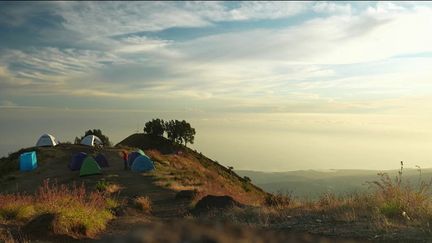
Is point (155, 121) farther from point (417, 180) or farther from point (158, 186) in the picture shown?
point (417, 180)

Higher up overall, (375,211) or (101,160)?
(101,160)

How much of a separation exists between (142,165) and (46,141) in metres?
22.7

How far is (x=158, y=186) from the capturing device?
28000 millimetres

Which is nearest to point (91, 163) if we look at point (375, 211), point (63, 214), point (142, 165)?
point (142, 165)

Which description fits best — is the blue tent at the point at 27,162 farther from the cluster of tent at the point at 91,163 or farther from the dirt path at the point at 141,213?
the dirt path at the point at 141,213

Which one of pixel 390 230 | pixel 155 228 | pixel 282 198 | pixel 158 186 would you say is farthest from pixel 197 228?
pixel 158 186

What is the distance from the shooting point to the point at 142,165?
117 ft

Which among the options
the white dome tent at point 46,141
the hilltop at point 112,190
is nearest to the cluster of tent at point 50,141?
the white dome tent at point 46,141

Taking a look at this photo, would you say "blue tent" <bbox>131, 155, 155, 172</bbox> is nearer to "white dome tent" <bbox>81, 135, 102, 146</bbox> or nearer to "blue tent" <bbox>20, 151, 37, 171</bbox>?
"blue tent" <bbox>20, 151, 37, 171</bbox>

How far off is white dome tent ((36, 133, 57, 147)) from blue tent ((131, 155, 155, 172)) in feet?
70.8

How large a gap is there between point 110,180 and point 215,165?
33.8 metres

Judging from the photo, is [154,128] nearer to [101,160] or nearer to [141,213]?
[101,160]

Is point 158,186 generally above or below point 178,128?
below

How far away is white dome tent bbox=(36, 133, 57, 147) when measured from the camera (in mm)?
53500
